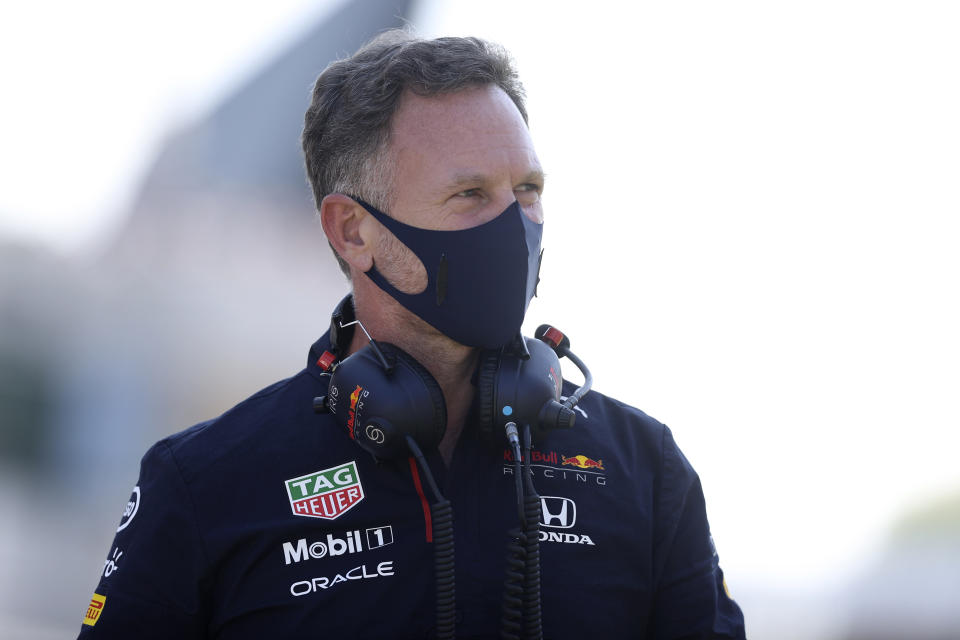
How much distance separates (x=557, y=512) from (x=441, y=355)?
1.41ft

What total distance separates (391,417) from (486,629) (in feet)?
1.49

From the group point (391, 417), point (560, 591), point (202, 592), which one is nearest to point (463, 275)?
point (391, 417)

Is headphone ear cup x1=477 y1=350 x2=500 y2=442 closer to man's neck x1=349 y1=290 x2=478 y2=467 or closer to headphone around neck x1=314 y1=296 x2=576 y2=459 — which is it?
headphone around neck x1=314 y1=296 x2=576 y2=459

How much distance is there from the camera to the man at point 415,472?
5.49ft

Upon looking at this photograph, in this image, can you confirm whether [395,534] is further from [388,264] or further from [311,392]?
[388,264]

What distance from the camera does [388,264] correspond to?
75.5 inches

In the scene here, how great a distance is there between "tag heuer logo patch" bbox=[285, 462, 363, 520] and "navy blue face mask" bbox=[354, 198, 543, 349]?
1.21 feet

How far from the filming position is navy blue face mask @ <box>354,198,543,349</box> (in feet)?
6.00

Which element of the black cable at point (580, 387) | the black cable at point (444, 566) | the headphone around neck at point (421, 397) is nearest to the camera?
the black cable at point (444, 566)

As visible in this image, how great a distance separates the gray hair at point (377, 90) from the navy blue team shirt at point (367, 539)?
1.55 ft

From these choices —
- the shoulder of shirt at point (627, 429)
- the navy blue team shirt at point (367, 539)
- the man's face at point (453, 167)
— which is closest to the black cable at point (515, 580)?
the navy blue team shirt at point (367, 539)

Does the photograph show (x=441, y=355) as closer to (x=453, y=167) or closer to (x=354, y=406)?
(x=354, y=406)

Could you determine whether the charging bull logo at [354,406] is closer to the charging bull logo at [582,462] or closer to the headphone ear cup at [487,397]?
the headphone ear cup at [487,397]

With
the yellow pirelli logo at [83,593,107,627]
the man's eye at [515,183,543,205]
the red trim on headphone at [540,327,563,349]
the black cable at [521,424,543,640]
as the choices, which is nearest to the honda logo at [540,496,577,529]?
the black cable at [521,424,543,640]
